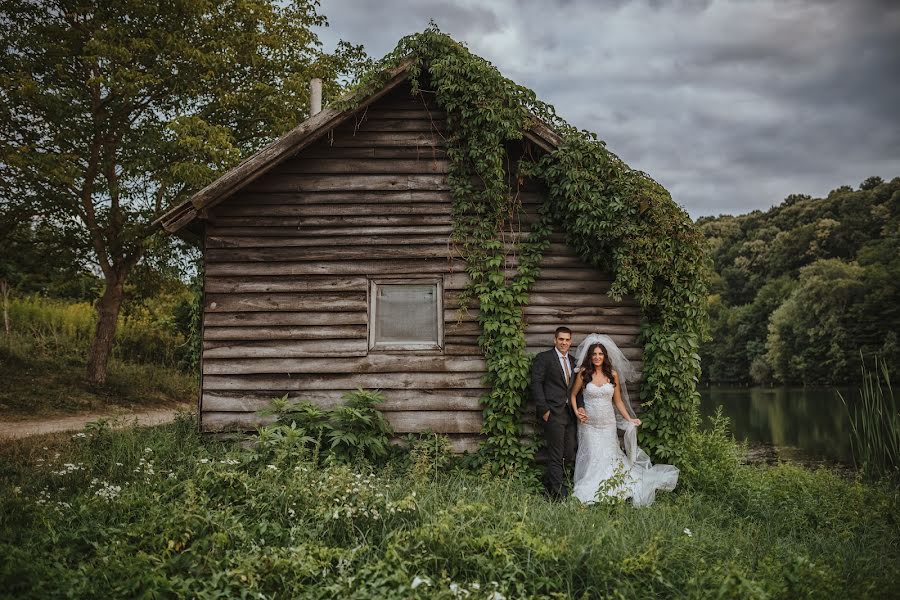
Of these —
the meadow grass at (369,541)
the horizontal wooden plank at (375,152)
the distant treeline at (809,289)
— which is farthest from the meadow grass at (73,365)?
the distant treeline at (809,289)

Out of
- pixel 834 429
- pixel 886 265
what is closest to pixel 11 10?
pixel 834 429

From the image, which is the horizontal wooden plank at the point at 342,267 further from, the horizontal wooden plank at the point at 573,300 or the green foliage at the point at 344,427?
the green foliage at the point at 344,427

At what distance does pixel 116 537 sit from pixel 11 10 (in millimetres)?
14096

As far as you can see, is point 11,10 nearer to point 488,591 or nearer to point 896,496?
point 488,591

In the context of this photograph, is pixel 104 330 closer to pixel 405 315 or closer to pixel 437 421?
pixel 405 315

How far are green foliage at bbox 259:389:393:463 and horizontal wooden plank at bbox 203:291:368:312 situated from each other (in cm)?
A: 115

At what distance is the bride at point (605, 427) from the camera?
7.38 metres

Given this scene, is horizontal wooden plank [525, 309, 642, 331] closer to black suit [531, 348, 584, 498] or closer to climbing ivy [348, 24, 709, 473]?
climbing ivy [348, 24, 709, 473]

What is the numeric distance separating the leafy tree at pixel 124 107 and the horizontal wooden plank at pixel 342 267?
597cm

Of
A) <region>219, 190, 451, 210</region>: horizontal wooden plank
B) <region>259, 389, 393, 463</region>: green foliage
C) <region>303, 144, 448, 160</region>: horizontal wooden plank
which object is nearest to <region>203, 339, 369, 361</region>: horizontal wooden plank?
<region>259, 389, 393, 463</region>: green foliage

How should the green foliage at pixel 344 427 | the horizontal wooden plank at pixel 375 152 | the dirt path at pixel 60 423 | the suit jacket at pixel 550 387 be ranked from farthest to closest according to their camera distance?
the dirt path at pixel 60 423
the horizontal wooden plank at pixel 375 152
the suit jacket at pixel 550 387
the green foliage at pixel 344 427

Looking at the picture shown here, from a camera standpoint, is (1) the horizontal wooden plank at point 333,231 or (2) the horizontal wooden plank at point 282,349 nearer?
(2) the horizontal wooden plank at point 282,349

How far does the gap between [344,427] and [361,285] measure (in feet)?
6.01

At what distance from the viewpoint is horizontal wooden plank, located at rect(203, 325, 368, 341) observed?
8.12 meters
